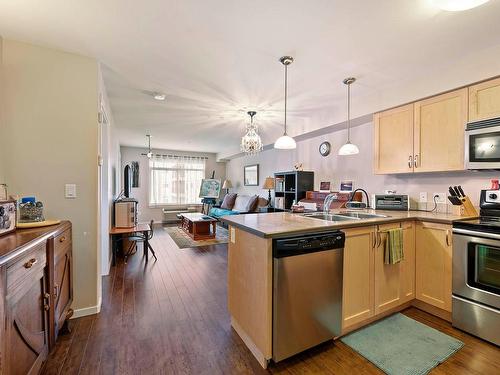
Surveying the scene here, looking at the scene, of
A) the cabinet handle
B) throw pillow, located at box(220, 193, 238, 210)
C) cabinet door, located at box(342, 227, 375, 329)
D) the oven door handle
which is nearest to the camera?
the cabinet handle

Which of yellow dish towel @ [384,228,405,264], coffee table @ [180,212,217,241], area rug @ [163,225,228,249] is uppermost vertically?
yellow dish towel @ [384,228,405,264]

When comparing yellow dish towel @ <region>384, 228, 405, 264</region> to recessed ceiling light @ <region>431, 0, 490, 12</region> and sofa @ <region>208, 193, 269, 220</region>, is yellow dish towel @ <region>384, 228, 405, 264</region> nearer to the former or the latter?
recessed ceiling light @ <region>431, 0, 490, 12</region>

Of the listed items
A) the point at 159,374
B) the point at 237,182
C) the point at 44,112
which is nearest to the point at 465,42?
the point at 159,374

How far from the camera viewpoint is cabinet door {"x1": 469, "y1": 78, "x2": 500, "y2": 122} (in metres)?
2.08

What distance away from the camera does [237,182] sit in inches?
312

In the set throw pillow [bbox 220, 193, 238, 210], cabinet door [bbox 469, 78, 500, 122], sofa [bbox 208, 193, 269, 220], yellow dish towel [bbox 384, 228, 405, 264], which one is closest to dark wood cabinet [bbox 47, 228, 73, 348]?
yellow dish towel [bbox 384, 228, 405, 264]

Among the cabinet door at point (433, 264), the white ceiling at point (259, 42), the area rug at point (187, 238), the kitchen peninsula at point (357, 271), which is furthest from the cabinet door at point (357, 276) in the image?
the area rug at point (187, 238)

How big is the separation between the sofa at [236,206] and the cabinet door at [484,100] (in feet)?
13.3

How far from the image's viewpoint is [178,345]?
6.00 feet

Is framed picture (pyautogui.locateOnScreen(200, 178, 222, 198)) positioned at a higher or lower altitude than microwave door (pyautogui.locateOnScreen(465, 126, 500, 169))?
lower

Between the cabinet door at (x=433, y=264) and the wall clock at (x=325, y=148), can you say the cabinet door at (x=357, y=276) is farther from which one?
the wall clock at (x=325, y=148)

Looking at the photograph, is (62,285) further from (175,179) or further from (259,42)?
(175,179)

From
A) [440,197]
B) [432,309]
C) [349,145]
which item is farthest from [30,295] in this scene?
[440,197]

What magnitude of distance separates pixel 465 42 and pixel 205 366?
3.22 metres
